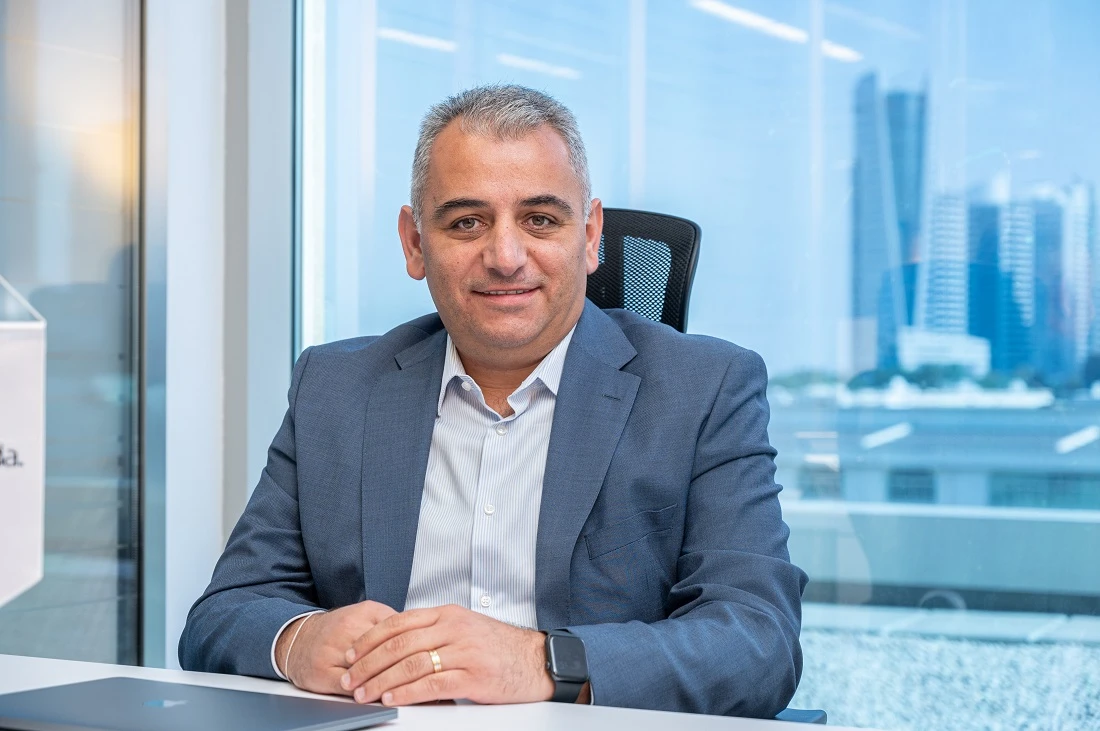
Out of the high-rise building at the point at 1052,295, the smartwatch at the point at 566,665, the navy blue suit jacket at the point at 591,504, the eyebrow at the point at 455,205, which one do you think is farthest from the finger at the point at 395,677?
the high-rise building at the point at 1052,295

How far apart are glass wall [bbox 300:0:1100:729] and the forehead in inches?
51.5

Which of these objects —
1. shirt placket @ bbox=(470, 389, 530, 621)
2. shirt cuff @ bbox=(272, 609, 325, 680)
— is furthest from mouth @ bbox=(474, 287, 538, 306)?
shirt cuff @ bbox=(272, 609, 325, 680)

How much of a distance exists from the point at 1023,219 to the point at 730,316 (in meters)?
0.76

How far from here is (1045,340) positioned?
2574 mm

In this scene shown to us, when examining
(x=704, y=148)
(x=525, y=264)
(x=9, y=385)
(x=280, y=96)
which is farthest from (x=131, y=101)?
(x=9, y=385)

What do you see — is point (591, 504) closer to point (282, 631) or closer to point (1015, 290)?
point (282, 631)

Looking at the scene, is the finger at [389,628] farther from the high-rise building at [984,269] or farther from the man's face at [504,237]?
the high-rise building at [984,269]

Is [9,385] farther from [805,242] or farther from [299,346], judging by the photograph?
[299,346]

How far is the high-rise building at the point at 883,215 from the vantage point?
2.71 meters

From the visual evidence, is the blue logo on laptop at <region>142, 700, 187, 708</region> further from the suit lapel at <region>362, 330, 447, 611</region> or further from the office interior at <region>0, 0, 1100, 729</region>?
the office interior at <region>0, 0, 1100, 729</region>

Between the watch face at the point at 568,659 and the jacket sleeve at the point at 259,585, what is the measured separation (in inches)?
13.8

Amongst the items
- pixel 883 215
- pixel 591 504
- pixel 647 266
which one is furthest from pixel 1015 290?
pixel 591 504

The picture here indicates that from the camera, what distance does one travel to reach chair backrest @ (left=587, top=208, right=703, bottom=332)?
1.90 meters

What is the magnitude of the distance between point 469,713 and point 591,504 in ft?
1.81
